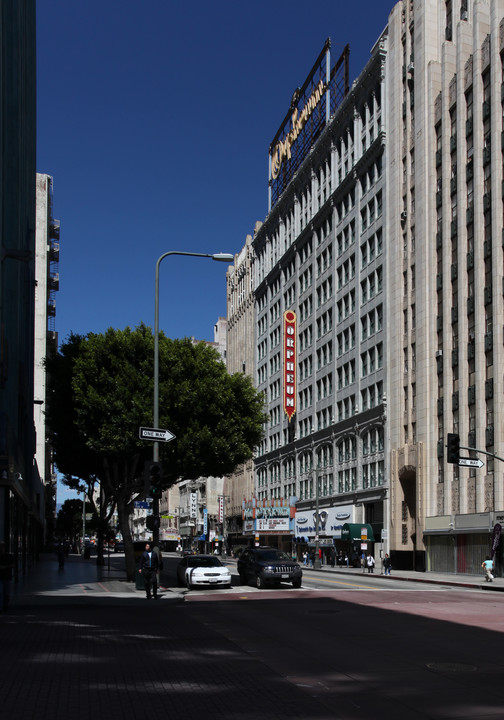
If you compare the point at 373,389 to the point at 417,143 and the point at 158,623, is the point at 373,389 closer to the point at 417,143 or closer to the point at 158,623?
the point at 417,143

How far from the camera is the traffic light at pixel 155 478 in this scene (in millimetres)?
26203

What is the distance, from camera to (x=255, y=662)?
1247 cm

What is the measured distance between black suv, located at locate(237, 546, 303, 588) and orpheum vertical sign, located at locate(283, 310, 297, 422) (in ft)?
177

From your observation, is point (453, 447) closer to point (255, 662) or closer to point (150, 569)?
point (150, 569)

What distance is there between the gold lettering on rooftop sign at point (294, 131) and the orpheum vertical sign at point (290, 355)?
2074 centimetres

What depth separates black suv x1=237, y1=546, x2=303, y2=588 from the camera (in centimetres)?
3228

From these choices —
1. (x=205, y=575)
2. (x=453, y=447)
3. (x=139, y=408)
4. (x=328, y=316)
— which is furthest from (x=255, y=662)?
(x=328, y=316)

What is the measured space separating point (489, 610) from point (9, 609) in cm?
1359

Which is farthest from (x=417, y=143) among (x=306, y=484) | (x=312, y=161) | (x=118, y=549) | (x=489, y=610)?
(x=118, y=549)

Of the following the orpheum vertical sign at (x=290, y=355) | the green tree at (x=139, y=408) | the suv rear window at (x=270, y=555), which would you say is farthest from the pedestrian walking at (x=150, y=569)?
the orpheum vertical sign at (x=290, y=355)

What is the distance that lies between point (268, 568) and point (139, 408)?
29.6 feet

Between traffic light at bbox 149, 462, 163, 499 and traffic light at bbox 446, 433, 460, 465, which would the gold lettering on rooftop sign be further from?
traffic light at bbox 149, 462, 163, 499

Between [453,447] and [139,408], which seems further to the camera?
[139,408]

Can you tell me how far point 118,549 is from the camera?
343ft
